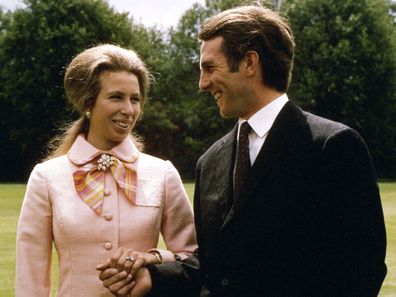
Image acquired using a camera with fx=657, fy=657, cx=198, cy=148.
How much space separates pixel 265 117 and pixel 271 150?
221 mm

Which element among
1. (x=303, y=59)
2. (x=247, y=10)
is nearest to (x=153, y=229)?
(x=247, y=10)

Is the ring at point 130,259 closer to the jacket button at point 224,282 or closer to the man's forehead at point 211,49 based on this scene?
the jacket button at point 224,282

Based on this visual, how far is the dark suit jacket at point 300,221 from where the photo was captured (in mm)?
3057

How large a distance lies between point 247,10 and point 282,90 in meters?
0.47

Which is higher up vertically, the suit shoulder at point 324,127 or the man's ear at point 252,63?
the man's ear at point 252,63

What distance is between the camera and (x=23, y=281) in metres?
3.69

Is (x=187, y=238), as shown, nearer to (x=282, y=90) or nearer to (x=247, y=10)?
(x=282, y=90)

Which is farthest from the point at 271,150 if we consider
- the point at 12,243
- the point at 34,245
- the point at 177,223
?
the point at 12,243

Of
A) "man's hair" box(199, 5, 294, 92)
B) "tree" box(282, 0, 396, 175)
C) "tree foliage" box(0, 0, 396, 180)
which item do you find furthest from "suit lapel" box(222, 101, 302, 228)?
"tree" box(282, 0, 396, 175)

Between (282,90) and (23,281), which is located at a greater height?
(282,90)

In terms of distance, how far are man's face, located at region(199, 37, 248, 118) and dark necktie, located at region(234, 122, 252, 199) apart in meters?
0.11

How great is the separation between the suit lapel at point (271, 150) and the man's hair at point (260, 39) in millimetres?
235

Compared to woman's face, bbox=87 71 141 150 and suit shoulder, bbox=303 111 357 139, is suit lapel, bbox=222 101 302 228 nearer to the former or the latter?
suit shoulder, bbox=303 111 357 139

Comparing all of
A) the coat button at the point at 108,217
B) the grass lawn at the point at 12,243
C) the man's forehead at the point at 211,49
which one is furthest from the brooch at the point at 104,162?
the grass lawn at the point at 12,243
